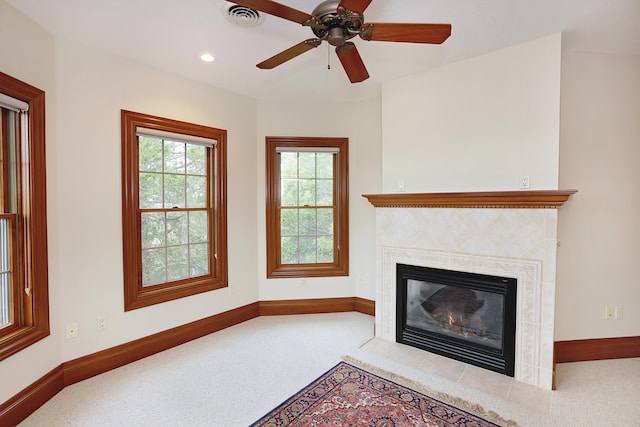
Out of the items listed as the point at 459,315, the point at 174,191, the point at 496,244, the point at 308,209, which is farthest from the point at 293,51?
the point at 459,315

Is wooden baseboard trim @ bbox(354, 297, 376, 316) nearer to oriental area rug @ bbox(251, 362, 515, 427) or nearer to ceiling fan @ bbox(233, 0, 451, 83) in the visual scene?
oriental area rug @ bbox(251, 362, 515, 427)

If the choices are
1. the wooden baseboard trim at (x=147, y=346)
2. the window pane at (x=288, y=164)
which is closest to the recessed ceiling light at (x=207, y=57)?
the window pane at (x=288, y=164)

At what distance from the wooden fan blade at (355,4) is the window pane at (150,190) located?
2392mm

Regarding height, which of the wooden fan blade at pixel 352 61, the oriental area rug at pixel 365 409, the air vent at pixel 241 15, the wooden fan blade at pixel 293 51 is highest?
the air vent at pixel 241 15

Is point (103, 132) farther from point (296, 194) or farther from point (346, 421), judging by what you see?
point (346, 421)

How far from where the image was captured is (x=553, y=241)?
2359 mm

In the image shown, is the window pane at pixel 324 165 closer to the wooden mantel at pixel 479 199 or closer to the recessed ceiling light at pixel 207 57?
the wooden mantel at pixel 479 199

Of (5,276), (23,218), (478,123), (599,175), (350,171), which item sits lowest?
(5,276)

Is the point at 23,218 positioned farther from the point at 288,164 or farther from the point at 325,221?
the point at 325,221

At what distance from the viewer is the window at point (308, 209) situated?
395 centimetres

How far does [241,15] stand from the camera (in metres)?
2.12

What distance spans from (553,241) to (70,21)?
3.79 metres

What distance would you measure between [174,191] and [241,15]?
1.82 meters

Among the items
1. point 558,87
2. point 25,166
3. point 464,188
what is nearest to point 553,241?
point 464,188
